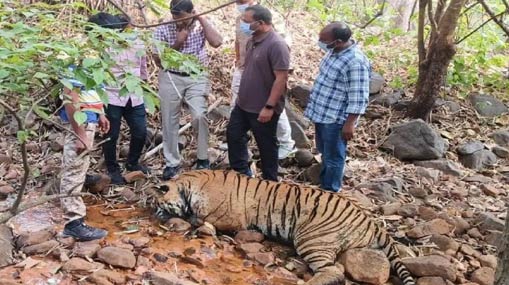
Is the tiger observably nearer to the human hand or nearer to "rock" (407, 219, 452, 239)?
"rock" (407, 219, 452, 239)

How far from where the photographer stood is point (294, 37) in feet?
32.5

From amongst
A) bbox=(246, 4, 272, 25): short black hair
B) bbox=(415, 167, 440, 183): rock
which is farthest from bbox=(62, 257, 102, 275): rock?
bbox=(415, 167, 440, 183): rock

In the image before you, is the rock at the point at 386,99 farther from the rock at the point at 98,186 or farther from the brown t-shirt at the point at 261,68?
the rock at the point at 98,186

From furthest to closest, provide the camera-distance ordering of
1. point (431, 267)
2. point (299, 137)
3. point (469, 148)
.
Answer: point (469, 148), point (299, 137), point (431, 267)

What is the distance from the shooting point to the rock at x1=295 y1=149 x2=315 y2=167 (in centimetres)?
624

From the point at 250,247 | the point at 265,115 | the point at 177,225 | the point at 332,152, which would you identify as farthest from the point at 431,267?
the point at 177,225

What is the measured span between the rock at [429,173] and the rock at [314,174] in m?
1.21

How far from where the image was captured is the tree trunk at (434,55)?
7.41m

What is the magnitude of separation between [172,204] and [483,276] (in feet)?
8.28

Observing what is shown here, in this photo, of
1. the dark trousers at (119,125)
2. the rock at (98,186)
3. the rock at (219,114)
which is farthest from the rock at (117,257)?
the rock at (219,114)

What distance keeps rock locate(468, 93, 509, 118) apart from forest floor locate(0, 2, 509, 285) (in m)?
0.41

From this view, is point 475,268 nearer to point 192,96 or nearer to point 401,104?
point 192,96

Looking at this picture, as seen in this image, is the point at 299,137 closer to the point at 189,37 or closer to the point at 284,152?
the point at 284,152

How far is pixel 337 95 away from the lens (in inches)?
201
